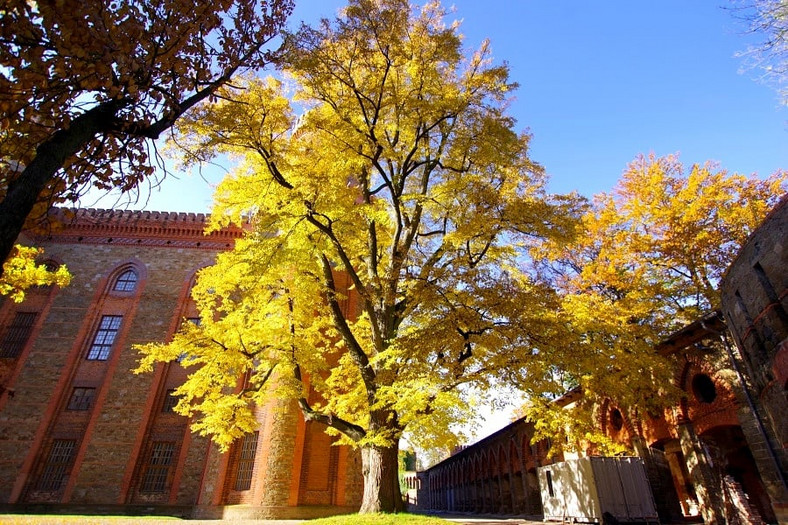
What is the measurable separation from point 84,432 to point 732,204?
30282 millimetres

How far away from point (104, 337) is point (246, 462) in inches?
463

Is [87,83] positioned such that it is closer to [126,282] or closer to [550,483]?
[550,483]

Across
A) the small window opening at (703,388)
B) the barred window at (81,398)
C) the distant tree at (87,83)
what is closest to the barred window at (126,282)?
the barred window at (81,398)

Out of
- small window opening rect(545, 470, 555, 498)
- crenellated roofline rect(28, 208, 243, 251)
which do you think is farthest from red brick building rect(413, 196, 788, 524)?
crenellated roofline rect(28, 208, 243, 251)

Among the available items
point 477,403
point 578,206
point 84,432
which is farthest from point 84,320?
point 578,206

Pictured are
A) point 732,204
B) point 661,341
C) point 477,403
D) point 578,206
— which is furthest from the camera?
point 732,204

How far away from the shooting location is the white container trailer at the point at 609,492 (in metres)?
13.4

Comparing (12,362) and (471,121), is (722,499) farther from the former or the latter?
(12,362)

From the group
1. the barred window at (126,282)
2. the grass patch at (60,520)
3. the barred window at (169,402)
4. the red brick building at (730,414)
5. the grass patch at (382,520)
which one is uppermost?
the barred window at (126,282)

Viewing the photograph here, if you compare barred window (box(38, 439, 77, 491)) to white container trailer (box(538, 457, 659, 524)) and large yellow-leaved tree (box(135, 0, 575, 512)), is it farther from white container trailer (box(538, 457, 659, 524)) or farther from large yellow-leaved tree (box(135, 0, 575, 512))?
white container trailer (box(538, 457, 659, 524))

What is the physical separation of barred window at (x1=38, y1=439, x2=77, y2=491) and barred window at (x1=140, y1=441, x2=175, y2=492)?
366 centimetres

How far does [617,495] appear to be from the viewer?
539 inches

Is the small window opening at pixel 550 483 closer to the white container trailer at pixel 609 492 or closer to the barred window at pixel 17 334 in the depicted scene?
the white container trailer at pixel 609 492

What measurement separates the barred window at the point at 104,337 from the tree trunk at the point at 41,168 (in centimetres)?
2238
